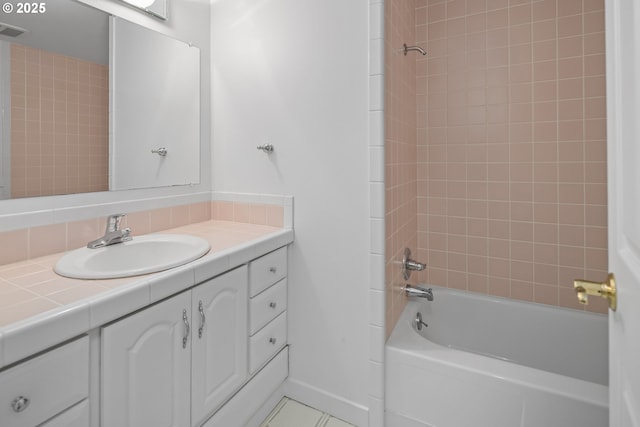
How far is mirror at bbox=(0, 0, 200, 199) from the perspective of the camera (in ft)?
3.97

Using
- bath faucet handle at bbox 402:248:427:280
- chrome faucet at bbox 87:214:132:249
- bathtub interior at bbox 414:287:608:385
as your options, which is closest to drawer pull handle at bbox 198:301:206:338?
chrome faucet at bbox 87:214:132:249

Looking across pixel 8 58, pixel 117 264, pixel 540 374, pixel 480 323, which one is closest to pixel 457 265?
pixel 480 323

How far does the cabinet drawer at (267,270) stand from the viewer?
1.50 meters

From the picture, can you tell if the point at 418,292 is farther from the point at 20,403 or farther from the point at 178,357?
the point at 20,403

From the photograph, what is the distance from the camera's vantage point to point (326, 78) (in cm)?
162

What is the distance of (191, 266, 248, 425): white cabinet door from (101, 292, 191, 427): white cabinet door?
43mm

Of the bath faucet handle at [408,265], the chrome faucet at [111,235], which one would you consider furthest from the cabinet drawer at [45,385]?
the bath faucet handle at [408,265]

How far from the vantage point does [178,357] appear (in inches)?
45.2

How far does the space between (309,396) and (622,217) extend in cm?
154

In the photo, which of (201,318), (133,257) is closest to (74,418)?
(201,318)

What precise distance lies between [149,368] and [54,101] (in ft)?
3.45

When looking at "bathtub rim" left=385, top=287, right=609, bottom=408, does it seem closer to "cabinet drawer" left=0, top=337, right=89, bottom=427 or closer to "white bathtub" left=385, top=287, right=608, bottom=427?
"white bathtub" left=385, top=287, right=608, bottom=427

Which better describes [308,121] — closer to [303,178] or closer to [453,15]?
[303,178]

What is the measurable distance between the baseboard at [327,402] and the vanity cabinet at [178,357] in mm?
407
